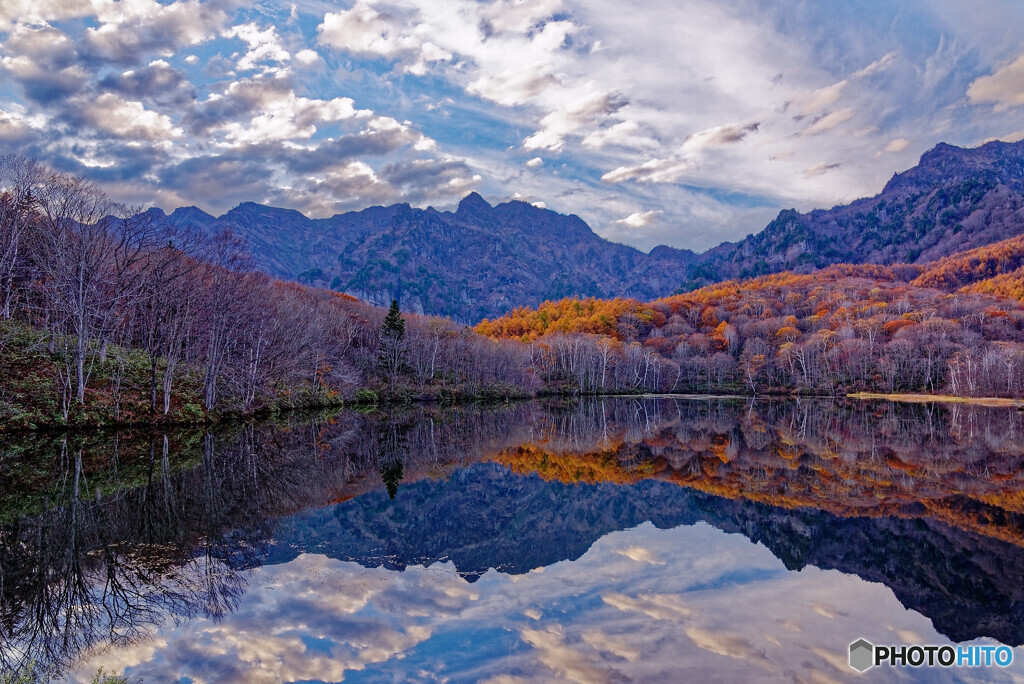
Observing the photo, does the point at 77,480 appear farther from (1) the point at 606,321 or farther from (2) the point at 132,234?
(1) the point at 606,321

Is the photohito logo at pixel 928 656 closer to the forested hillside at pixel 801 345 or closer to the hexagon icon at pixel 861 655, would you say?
the hexagon icon at pixel 861 655

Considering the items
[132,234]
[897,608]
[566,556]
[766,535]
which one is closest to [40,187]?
[132,234]

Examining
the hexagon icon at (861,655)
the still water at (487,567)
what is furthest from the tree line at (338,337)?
the hexagon icon at (861,655)

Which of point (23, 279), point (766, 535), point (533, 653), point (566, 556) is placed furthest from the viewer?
point (23, 279)

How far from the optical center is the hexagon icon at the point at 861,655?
8.04 m

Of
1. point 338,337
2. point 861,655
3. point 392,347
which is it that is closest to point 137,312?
point 338,337

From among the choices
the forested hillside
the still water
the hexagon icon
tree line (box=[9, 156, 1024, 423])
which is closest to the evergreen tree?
tree line (box=[9, 156, 1024, 423])

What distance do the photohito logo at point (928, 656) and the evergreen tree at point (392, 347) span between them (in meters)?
69.4

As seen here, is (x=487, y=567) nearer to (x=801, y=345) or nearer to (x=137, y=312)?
(x=137, y=312)

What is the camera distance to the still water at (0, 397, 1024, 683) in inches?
315

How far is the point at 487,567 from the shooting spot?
12.6 meters

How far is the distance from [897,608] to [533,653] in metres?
7.28

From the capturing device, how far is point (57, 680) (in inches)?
265

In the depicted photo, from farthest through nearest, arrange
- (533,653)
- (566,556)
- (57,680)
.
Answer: (566,556), (533,653), (57,680)
